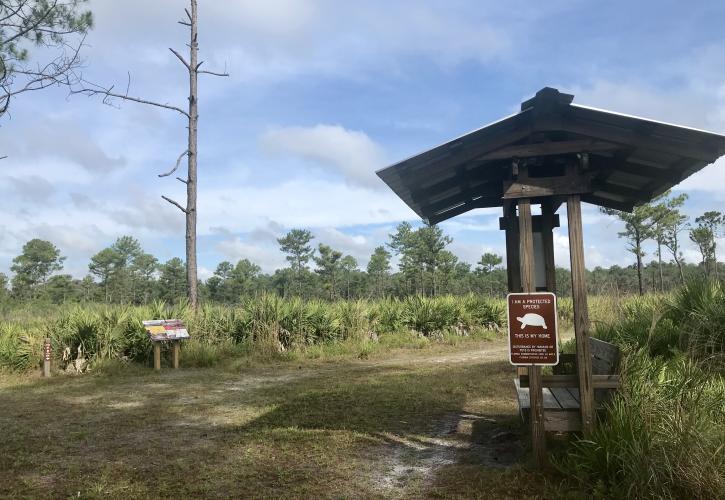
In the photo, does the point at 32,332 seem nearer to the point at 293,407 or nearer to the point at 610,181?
the point at 293,407

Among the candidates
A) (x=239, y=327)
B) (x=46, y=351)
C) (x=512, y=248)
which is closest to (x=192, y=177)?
(x=239, y=327)

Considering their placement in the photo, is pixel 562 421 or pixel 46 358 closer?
pixel 562 421

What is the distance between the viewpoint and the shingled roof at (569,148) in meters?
3.53

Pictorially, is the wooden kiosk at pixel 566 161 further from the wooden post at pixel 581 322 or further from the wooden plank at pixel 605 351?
the wooden plank at pixel 605 351

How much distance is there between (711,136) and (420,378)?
567 centimetres

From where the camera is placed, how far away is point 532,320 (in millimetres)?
3592

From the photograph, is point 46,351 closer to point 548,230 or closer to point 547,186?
point 548,230

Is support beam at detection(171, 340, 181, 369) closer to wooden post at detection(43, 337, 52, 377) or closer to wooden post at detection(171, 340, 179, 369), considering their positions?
wooden post at detection(171, 340, 179, 369)

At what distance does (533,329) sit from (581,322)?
342 mm

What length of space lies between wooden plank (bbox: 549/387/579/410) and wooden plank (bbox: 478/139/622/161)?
1.88 metres

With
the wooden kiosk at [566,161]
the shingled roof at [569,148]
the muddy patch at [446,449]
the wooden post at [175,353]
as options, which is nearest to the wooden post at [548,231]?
the wooden kiosk at [566,161]

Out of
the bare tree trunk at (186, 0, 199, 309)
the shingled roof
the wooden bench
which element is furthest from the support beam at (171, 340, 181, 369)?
the wooden bench

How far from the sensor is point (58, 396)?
719 cm

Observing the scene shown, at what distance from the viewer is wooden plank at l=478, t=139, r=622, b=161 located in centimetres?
368
